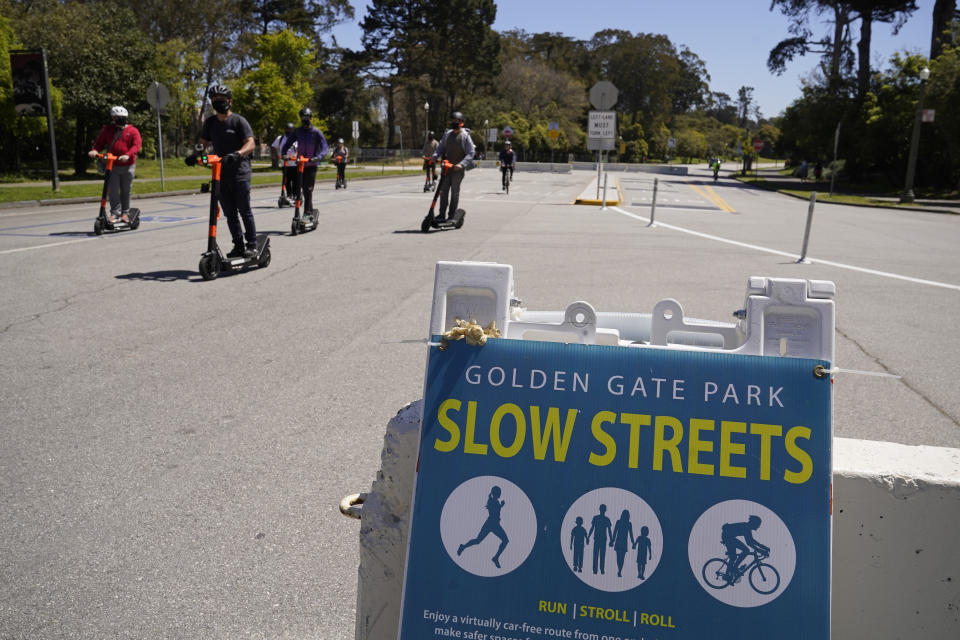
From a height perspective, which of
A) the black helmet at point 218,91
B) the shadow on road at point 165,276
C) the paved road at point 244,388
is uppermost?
the black helmet at point 218,91

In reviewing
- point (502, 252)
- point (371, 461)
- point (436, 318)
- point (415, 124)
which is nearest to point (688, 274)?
point (502, 252)

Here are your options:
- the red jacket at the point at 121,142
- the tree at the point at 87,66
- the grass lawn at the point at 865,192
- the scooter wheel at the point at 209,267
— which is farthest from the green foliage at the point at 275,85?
the scooter wheel at the point at 209,267

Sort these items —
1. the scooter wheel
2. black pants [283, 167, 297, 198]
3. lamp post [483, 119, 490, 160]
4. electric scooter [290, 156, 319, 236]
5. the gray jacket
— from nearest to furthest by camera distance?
the scooter wheel → electric scooter [290, 156, 319, 236] → the gray jacket → black pants [283, 167, 297, 198] → lamp post [483, 119, 490, 160]

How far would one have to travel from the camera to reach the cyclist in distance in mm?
1907

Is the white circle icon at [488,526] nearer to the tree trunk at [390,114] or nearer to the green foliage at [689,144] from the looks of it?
the tree trunk at [390,114]

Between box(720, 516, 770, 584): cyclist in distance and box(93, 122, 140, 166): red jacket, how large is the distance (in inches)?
505

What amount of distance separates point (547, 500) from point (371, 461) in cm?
229

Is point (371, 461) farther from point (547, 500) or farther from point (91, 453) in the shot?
point (547, 500)

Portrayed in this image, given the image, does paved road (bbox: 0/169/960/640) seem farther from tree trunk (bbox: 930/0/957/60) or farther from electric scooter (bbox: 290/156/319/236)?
tree trunk (bbox: 930/0/957/60)

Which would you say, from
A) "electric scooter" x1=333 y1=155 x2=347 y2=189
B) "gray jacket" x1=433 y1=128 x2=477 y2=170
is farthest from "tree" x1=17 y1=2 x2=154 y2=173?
"gray jacket" x1=433 y1=128 x2=477 y2=170

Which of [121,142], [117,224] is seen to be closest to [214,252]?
[121,142]

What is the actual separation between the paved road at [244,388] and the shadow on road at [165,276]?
6 centimetres

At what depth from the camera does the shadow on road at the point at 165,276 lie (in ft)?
30.7

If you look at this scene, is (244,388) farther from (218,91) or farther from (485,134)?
(485,134)
